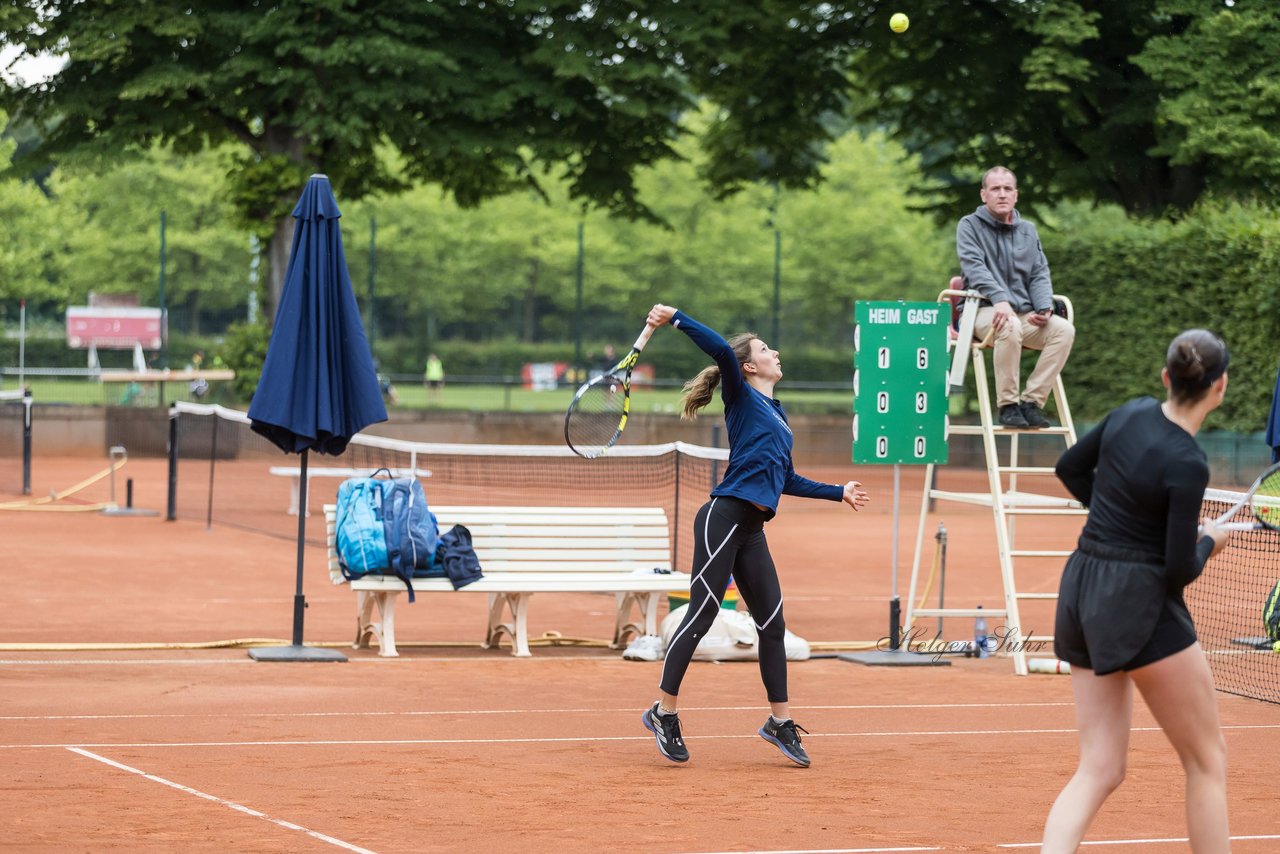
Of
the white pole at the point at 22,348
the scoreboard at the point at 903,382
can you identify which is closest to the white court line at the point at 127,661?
the scoreboard at the point at 903,382

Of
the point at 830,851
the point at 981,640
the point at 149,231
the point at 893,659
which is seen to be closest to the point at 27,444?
the point at 893,659

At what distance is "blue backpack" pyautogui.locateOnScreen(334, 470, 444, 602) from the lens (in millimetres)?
10172

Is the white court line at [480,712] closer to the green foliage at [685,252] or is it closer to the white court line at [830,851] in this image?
the white court line at [830,851]

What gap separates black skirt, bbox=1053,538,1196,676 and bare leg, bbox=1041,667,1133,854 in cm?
8

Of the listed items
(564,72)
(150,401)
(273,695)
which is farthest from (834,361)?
(273,695)

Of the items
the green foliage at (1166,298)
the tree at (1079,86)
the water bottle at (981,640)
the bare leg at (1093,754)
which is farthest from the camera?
the tree at (1079,86)

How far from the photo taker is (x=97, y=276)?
4862 centimetres

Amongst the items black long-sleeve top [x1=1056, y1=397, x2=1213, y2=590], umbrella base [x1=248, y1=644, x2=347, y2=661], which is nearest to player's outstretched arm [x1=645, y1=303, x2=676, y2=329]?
black long-sleeve top [x1=1056, y1=397, x2=1213, y2=590]

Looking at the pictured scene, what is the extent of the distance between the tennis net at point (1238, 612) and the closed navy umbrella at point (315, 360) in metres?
5.13

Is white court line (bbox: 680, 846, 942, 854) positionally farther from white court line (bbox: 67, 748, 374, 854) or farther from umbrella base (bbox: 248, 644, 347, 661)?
umbrella base (bbox: 248, 644, 347, 661)

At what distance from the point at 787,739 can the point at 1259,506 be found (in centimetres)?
256

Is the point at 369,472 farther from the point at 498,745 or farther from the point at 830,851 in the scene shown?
the point at 830,851

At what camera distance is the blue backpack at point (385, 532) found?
10.2 meters

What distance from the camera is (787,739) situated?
7250mm
